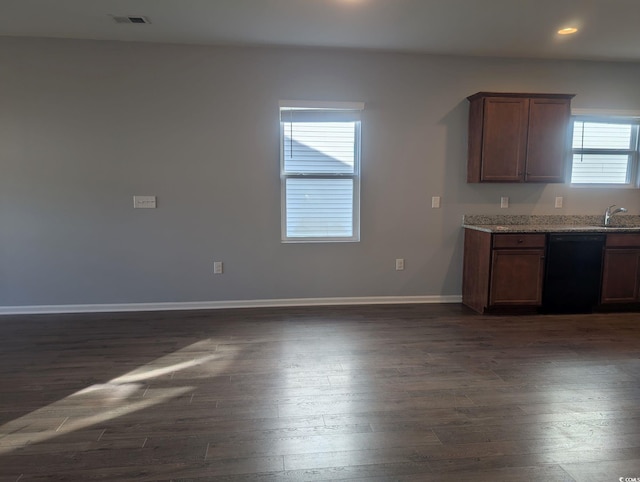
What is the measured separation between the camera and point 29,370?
2.78 meters

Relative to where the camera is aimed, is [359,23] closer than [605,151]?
Yes

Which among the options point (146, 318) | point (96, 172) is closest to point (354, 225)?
point (146, 318)

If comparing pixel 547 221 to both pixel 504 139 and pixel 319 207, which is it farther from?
pixel 319 207

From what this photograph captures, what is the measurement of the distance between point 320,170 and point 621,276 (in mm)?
3243

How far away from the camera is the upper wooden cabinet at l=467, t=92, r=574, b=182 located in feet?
13.4

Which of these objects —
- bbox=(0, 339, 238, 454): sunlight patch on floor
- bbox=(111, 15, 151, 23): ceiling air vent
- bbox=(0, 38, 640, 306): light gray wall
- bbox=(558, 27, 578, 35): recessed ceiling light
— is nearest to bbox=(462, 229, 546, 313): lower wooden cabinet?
bbox=(0, 38, 640, 306): light gray wall

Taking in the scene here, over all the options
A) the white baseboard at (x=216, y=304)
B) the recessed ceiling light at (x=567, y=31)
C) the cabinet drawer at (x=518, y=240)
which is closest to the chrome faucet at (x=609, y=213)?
the cabinet drawer at (x=518, y=240)

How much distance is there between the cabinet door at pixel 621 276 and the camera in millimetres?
4109

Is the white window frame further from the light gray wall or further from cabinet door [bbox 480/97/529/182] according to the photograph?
cabinet door [bbox 480/97/529/182]

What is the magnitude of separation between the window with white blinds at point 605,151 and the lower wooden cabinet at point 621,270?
831 mm

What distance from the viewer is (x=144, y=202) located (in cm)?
407

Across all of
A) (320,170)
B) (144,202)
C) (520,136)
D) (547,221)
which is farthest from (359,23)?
(547,221)

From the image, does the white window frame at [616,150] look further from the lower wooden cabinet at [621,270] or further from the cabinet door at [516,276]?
the cabinet door at [516,276]

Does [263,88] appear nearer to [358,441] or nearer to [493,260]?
[493,260]
